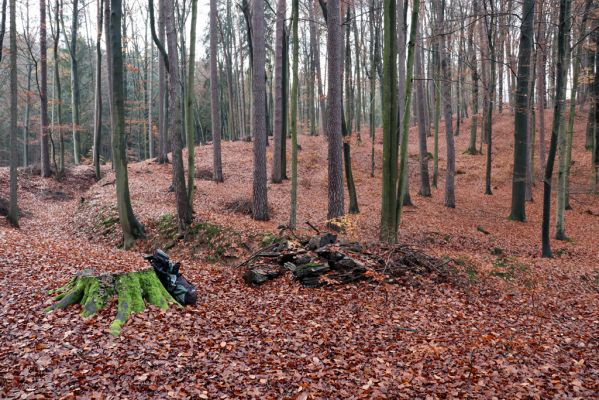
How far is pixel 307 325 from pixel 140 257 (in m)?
5.14

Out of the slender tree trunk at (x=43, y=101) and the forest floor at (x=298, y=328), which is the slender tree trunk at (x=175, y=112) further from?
the slender tree trunk at (x=43, y=101)

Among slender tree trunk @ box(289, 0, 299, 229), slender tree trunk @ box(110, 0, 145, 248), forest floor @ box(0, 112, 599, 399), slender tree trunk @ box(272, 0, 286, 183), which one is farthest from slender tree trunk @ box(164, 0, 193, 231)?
slender tree trunk @ box(272, 0, 286, 183)

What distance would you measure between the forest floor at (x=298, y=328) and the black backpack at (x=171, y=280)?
312 mm

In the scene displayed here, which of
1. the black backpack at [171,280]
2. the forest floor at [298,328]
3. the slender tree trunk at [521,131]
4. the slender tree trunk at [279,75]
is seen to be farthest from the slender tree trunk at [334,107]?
the slender tree trunk at [521,131]

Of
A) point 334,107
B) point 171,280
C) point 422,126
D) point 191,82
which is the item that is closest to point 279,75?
point 191,82

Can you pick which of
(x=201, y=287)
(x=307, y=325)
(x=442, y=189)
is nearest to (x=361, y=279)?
(x=307, y=325)

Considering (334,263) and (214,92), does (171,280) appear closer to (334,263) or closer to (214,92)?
(334,263)

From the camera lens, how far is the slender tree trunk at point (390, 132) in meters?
9.48

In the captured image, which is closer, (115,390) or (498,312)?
(115,390)

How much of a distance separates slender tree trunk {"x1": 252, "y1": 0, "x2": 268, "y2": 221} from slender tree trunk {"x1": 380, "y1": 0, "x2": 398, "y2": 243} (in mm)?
4734

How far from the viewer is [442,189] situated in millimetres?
21219

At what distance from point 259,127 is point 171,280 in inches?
303

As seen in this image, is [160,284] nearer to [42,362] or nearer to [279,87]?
[42,362]

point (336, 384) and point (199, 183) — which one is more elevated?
A: point (199, 183)
